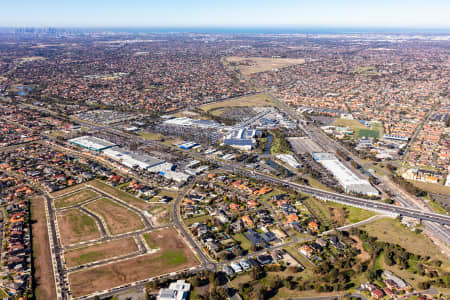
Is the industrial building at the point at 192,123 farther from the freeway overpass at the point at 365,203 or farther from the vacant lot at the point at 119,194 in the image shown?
the vacant lot at the point at 119,194

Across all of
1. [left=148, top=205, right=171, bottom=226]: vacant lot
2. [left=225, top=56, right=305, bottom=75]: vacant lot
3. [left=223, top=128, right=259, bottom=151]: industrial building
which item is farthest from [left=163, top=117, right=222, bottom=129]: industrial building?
[left=225, top=56, right=305, bottom=75]: vacant lot

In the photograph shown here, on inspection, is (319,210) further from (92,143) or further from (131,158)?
(92,143)

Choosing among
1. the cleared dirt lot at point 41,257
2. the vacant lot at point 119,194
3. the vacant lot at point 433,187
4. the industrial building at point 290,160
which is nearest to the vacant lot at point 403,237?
the vacant lot at point 433,187

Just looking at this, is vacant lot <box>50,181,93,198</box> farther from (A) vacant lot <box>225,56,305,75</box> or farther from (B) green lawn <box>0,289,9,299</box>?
(A) vacant lot <box>225,56,305,75</box>

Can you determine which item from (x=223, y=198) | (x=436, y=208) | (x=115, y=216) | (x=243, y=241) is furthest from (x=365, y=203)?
(x=115, y=216)

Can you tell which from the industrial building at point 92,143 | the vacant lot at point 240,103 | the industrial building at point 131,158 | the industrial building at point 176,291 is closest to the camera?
the industrial building at point 176,291

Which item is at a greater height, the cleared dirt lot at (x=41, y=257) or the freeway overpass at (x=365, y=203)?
the freeway overpass at (x=365, y=203)

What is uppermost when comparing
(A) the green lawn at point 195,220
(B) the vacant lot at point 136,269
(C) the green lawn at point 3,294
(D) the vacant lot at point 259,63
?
(D) the vacant lot at point 259,63
